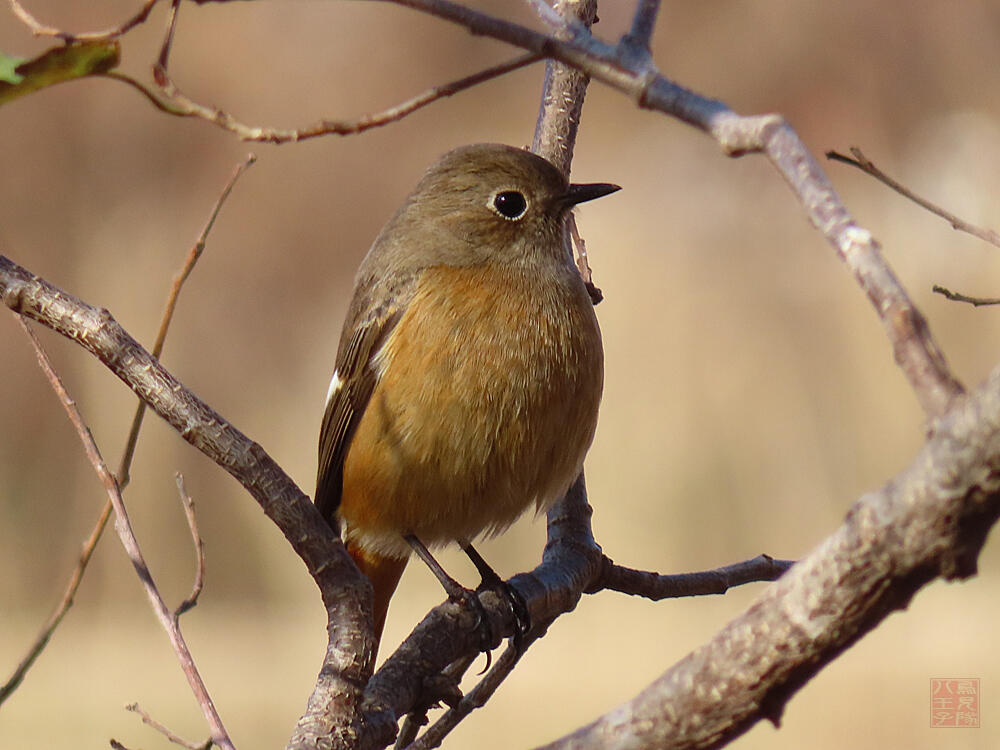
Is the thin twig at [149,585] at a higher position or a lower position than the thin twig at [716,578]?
lower

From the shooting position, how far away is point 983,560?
20.0 ft

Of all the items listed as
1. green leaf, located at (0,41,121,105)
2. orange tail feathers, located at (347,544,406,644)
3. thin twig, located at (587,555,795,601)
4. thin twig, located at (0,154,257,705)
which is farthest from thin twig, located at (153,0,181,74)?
orange tail feathers, located at (347,544,406,644)

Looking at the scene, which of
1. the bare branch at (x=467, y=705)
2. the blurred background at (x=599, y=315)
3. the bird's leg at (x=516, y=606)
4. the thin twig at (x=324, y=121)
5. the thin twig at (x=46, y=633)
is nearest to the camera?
the thin twig at (x=324, y=121)

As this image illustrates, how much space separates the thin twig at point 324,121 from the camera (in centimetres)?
117

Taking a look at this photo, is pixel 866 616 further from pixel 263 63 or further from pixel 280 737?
pixel 263 63

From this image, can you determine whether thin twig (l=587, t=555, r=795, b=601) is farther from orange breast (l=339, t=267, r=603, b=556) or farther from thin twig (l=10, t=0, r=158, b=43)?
thin twig (l=10, t=0, r=158, b=43)

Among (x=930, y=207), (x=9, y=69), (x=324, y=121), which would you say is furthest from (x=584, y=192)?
(x=9, y=69)

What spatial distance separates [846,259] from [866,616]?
0.31 meters

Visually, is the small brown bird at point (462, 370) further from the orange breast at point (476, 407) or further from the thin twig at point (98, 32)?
the thin twig at point (98, 32)

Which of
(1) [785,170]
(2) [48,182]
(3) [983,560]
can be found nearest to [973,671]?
(3) [983,560]

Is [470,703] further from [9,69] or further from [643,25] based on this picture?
[9,69]

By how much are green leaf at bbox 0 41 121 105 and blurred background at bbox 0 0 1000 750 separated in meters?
5.10

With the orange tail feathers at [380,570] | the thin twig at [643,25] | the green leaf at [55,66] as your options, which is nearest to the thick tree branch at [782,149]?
the thin twig at [643,25]

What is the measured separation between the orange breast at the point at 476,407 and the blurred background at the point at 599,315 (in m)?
3.36
